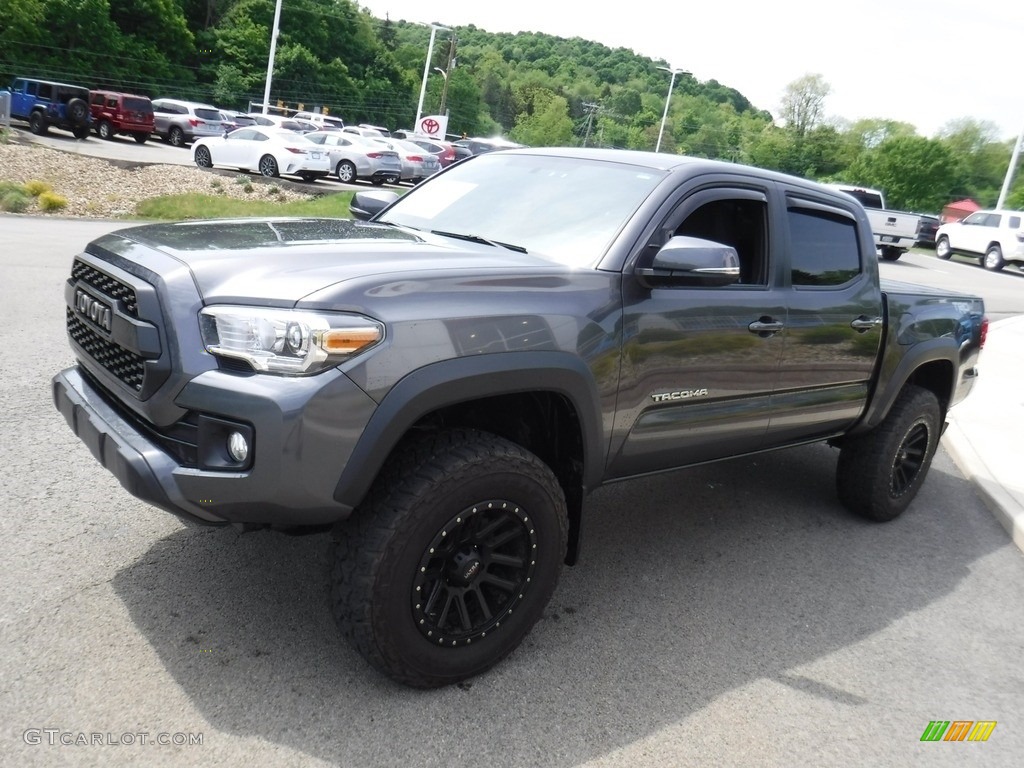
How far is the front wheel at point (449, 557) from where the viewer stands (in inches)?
109

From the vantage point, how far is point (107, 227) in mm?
13961

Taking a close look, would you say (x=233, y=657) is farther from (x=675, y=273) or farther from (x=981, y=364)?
(x=981, y=364)

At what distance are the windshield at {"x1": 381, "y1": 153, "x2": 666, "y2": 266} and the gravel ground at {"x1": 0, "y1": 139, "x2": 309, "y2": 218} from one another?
1363cm

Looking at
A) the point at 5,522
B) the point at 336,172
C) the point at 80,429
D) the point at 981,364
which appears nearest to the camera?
the point at 80,429

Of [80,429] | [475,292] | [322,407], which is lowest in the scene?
[80,429]

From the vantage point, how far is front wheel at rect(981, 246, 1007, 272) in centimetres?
2853

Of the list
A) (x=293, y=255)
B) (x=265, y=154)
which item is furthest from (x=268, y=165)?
(x=293, y=255)

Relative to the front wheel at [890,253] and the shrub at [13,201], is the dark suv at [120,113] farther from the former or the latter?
the front wheel at [890,253]

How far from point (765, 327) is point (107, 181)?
62.0ft

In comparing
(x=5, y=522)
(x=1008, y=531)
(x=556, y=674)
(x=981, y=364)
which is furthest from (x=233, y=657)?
(x=981, y=364)

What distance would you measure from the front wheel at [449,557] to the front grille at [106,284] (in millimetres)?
991

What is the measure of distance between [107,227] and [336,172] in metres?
14.2

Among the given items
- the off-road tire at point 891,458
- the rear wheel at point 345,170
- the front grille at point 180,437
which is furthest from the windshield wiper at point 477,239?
the rear wheel at point 345,170

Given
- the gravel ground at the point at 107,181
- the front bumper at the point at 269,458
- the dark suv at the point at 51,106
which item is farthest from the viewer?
the dark suv at the point at 51,106
